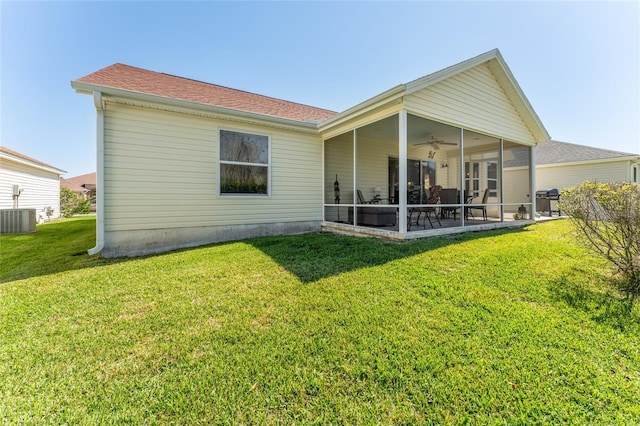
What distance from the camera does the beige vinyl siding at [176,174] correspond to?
5453mm

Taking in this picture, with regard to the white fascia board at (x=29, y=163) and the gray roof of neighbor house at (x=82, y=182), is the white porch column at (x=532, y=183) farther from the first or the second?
the gray roof of neighbor house at (x=82, y=182)

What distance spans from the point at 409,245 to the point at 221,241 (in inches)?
178

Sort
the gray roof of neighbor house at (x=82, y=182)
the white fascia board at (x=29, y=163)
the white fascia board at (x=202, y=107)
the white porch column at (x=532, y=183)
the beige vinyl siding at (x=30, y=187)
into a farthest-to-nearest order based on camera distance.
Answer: the gray roof of neighbor house at (x=82, y=182) → the beige vinyl siding at (x=30, y=187) → the white fascia board at (x=29, y=163) → the white porch column at (x=532, y=183) → the white fascia board at (x=202, y=107)

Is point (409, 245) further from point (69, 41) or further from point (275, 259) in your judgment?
point (69, 41)

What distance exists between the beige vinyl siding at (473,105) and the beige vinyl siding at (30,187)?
58.1ft

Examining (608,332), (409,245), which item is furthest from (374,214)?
(608,332)

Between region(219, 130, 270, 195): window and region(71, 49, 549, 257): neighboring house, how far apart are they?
3 cm

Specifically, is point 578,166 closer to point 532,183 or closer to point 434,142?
point 532,183

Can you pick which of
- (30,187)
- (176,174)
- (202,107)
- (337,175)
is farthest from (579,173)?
(30,187)

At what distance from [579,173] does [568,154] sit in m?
1.77

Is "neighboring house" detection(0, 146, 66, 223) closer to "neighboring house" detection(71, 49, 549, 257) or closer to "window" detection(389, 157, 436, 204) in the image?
"neighboring house" detection(71, 49, 549, 257)

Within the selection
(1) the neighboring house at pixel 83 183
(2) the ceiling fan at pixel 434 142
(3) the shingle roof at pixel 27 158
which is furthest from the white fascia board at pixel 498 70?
(1) the neighboring house at pixel 83 183

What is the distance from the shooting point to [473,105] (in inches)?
277

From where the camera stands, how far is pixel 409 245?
5.33m
